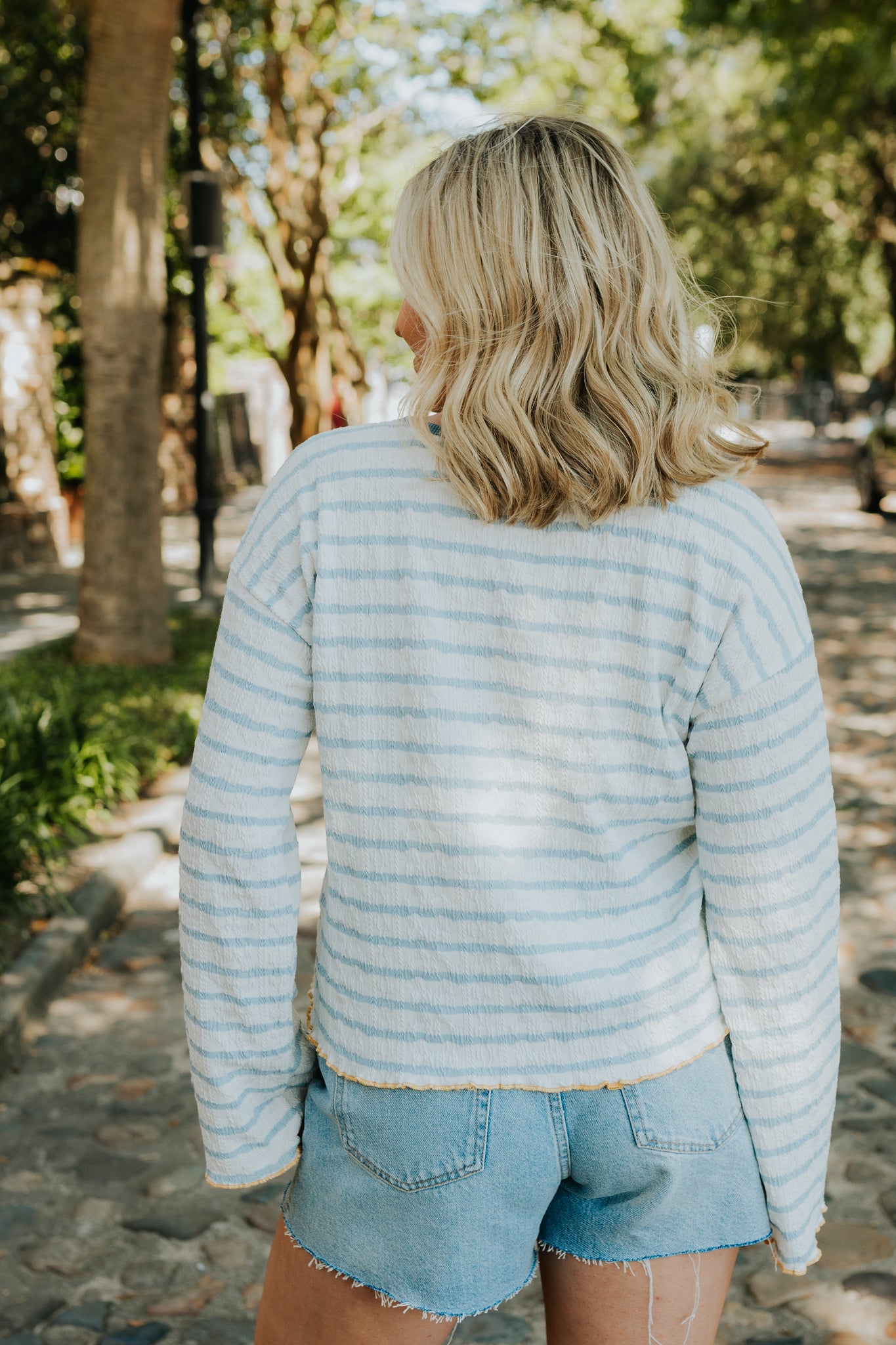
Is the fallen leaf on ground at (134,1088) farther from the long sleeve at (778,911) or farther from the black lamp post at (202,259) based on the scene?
the black lamp post at (202,259)

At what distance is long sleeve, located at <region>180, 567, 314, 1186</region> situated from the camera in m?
1.49

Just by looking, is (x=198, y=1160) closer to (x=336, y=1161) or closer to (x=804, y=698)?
(x=336, y=1161)

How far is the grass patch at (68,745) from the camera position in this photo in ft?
16.6

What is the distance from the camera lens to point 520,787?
1.45 m

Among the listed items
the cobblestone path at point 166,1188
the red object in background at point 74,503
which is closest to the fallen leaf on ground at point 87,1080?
the cobblestone path at point 166,1188

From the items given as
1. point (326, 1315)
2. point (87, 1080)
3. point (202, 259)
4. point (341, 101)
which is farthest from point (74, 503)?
point (326, 1315)

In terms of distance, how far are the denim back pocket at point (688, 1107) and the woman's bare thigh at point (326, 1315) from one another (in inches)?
13.8

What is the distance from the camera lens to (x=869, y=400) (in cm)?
3931

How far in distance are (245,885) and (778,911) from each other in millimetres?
628

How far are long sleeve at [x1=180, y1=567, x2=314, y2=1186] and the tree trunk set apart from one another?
7325mm

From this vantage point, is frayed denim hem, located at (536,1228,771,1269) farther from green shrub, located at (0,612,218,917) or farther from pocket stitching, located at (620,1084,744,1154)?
green shrub, located at (0,612,218,917)

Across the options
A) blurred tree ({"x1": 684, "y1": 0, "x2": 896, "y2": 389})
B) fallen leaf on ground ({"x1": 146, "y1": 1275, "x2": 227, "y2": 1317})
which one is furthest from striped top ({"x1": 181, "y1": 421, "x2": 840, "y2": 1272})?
blurred tree ({"x1": 684, "y1": 0, "x2": 896, "y2": 389})

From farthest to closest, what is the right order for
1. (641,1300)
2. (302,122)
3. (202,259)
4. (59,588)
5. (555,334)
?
(302,122) → (59,588) → (202,259) → (641,1300) → (555,334)

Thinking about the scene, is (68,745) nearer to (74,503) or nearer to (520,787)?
(520,787)
